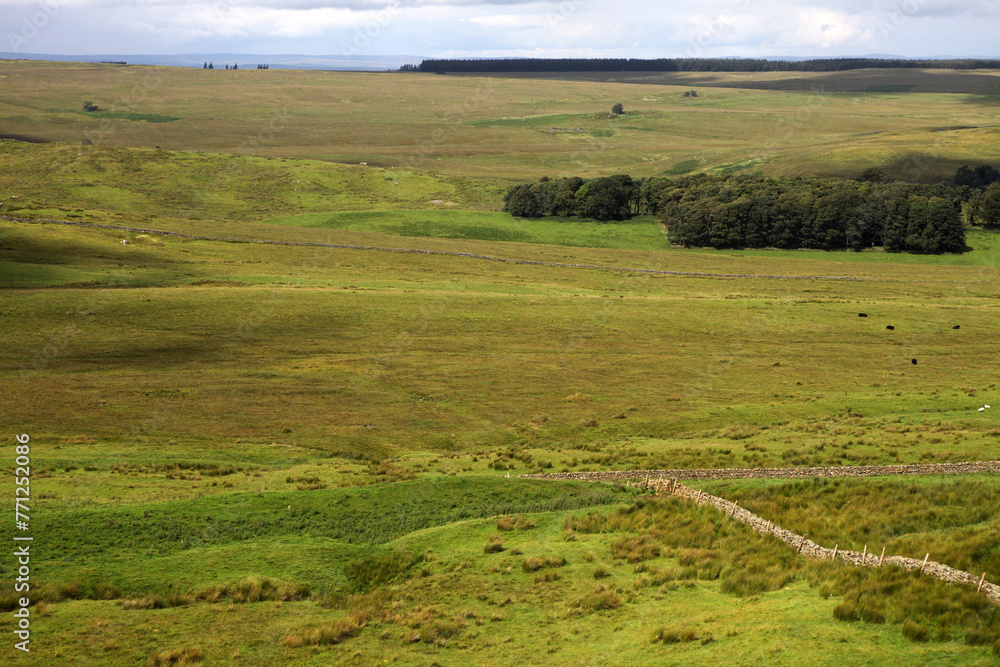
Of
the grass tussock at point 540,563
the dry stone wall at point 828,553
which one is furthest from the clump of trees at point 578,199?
the grass tussock at point 540,563

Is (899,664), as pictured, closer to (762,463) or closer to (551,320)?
(762,463)

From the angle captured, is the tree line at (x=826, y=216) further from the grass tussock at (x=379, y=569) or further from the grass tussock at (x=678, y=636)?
the grass tussock at (x=678, y=636)

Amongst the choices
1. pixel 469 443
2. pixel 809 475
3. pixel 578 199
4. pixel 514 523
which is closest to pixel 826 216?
pixel 578 199

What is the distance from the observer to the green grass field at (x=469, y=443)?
20172 millimetres

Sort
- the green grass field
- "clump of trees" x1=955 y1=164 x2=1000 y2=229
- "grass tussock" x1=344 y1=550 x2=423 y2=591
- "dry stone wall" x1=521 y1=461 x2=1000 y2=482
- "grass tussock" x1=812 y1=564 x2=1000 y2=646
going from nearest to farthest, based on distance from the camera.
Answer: "grass tussock" x1=812 y1=564 x2=1000 y2=646
the green grass field
"grass tussock" x1=344 y1=550 x2=423 y2=591
"dry stone wall" x1=521 y1=461 x2=1000 y2=482
"clump of trees" x1=955 y1=164 x2=1000 y2=229

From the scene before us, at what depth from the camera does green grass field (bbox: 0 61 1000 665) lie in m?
20.2

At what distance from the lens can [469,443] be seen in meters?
44.0

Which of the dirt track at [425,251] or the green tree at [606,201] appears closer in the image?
the dirt track at [425,251]

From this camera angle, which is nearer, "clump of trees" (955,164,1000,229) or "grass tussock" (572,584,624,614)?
"grass tussock" (572,584,624,614)

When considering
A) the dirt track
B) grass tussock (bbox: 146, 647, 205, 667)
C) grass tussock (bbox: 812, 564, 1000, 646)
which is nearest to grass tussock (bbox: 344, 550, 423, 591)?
grass tussock (bbox: 146, 647, 205, 667)

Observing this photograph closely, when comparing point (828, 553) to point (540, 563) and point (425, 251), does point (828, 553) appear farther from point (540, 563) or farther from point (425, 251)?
point (425, 251)

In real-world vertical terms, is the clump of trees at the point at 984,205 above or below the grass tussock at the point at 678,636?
above

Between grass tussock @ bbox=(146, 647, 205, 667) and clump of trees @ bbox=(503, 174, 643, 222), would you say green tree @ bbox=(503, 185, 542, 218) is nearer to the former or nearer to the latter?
clump of trees @ bbox=(503, 174, 643, 222)

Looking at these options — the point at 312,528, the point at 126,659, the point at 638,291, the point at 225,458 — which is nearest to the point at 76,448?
the point at 225,458
